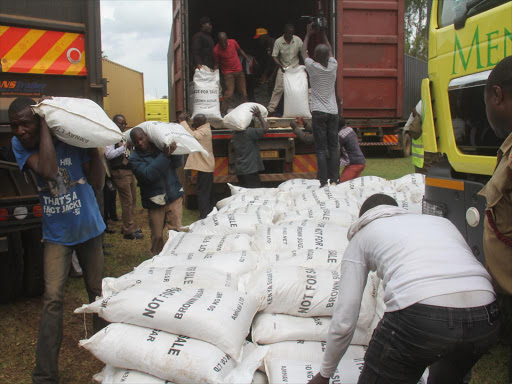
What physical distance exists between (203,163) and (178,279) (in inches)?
143

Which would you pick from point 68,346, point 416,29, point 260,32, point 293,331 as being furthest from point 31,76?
point 416,29

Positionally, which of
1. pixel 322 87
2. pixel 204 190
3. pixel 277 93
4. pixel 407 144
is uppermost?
pixel 277 93

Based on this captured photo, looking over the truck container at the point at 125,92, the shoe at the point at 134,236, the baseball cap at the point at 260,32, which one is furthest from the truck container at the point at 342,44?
the truck container at the point at 125,92

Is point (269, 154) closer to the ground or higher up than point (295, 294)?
higher up

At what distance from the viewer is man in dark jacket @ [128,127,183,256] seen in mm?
4422

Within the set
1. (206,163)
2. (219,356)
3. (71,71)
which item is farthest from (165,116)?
(219,356)

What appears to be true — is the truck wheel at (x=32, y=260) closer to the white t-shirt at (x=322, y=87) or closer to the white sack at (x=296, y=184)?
the white sack at (x=296, y=184)

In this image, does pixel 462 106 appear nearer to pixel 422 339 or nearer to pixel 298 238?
pixel 298 238

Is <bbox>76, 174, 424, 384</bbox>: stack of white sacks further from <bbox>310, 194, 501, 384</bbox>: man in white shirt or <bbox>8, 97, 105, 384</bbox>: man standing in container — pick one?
<bbox>310, 194, 501, 384</bbox>: man in white shirt

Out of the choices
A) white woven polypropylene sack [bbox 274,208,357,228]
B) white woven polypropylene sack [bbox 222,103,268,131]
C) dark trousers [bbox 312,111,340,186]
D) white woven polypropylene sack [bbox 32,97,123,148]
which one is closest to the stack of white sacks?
white woven polypropylene sack [bbox 274,208,357,228]

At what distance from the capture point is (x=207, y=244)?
3768 mm

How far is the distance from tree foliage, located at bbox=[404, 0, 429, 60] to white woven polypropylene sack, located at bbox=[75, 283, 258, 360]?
27.7m

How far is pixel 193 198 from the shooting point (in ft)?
25.0

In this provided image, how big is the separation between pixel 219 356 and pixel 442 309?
109 centimetres
